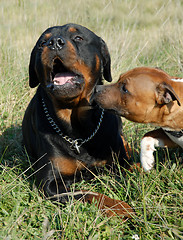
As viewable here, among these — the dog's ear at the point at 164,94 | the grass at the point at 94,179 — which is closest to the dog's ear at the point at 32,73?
the grass at the point at 94,179

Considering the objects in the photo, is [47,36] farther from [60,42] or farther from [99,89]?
[99,89]

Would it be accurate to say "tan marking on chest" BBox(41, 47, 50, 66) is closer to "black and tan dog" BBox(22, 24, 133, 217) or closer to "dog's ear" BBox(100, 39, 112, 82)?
"black and tan dog" BBox(22, 24, 133, 217)

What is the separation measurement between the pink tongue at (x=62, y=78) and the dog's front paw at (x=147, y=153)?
1.00 m

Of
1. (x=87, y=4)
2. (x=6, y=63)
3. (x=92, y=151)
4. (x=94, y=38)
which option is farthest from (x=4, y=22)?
(x=92, y=151)

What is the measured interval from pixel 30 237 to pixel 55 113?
130cm

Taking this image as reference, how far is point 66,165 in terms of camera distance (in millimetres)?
3379

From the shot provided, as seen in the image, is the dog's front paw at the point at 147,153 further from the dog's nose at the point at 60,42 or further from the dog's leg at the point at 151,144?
the dog's nose at the point at 60,42

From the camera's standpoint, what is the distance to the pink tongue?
3279 millimetres

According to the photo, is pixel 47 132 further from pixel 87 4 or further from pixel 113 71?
pixel 87 4

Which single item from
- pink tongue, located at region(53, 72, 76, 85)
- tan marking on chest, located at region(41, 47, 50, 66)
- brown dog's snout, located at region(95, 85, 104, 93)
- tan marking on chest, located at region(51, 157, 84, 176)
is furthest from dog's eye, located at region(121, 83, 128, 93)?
tan marking on chest, located at region(51, 157, 84, 176)

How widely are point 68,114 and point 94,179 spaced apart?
742mm

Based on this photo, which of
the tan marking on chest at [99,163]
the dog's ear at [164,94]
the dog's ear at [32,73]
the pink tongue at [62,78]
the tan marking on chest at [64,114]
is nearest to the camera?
the dog's ear at [164,94]

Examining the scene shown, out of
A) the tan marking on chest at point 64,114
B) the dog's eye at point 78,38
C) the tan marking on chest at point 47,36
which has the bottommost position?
the tan marking on chest at point 64,114

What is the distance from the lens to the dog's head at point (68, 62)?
313cm
